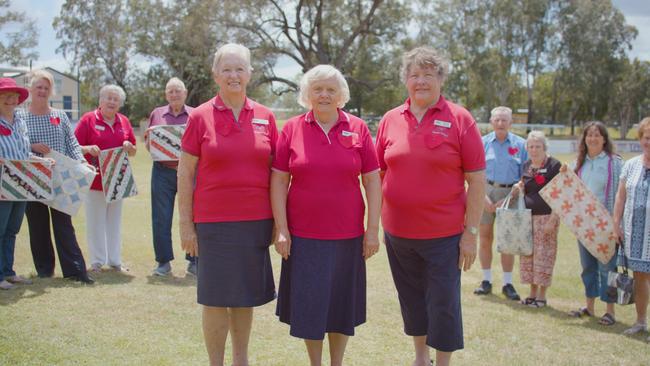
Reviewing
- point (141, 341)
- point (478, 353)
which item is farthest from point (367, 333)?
point (141, 341)

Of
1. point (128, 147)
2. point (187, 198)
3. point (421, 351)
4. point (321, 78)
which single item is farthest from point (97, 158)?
point (421, 351)

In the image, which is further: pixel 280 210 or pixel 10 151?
pixel 10 151

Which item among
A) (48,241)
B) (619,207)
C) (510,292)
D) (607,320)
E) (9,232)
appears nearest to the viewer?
(619,207)

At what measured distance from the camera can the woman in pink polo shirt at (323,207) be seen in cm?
385

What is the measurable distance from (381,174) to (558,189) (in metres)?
2.60

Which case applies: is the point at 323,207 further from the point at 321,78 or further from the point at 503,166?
the point at 503,166

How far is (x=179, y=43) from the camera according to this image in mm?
44281

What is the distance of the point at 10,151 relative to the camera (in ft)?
19.9

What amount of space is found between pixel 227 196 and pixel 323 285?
810 mm

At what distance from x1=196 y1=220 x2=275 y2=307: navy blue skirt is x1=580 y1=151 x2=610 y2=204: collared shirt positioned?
3.74 metres

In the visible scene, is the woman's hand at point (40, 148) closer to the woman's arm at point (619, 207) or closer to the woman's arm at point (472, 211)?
the woman's arm at point (472, 211)

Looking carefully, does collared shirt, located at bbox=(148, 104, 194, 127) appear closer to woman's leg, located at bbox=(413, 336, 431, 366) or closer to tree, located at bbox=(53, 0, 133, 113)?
woman's leg, located at bbox=(413, 336, 431, 366)

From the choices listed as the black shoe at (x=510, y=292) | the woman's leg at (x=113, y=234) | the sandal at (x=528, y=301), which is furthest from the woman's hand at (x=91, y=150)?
the sandal at (x=528, y=301)

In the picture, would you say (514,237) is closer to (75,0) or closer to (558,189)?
(558,189)
